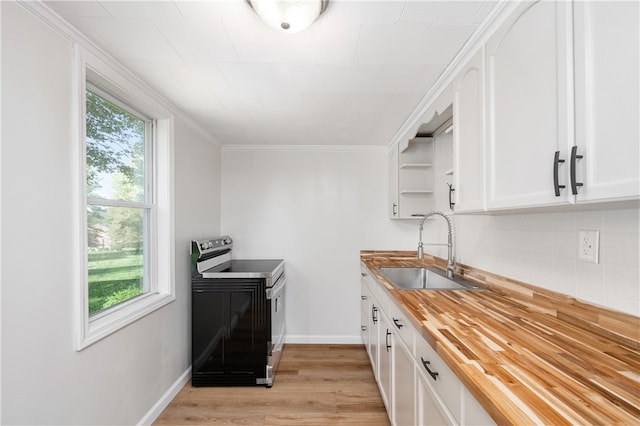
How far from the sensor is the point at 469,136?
4.84 feet

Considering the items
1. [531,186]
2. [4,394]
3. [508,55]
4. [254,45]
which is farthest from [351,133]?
[4,394]

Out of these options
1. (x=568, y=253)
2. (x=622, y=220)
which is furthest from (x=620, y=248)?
(x=568, y=253)

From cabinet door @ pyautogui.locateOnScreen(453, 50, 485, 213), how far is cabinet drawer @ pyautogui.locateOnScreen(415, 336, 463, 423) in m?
0.68

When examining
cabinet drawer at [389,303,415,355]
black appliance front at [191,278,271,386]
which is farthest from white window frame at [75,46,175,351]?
cabinet drawer at [389,303,415,355]

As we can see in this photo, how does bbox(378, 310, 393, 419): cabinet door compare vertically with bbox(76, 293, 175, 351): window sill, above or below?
below

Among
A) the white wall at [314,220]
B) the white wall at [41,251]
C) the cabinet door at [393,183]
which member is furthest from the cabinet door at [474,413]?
the white wall at [314,220]

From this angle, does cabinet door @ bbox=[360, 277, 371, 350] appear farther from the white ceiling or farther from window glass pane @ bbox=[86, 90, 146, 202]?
window glass pane @ bbox=[86, 90, 146, 202]

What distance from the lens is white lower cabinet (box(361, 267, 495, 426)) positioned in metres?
0.89

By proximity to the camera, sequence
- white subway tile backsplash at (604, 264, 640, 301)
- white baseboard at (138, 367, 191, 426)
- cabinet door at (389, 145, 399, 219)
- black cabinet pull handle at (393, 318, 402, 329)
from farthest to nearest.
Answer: cabinet door at (389, 145, 399, 219), white baseboard at (138, 367, 191, 426), black cabinet pull handle at (393, 318, 402, 329), white subway tile backsplash at (604, 264, 640, 301)

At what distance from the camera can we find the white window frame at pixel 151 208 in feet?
4.66

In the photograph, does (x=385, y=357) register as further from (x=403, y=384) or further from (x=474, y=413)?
(x=474, y=413)

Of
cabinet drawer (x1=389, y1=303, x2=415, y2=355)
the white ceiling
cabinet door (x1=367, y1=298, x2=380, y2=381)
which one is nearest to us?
the white ceiling

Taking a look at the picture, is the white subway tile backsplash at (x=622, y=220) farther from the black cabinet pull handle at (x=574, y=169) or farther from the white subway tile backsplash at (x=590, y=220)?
the black cabinet pull handle at (x=574, y=169)

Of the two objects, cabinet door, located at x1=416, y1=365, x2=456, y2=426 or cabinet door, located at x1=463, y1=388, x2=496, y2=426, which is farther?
cabinet door, located at x1=416, y1=365, x2=456, y2=426
